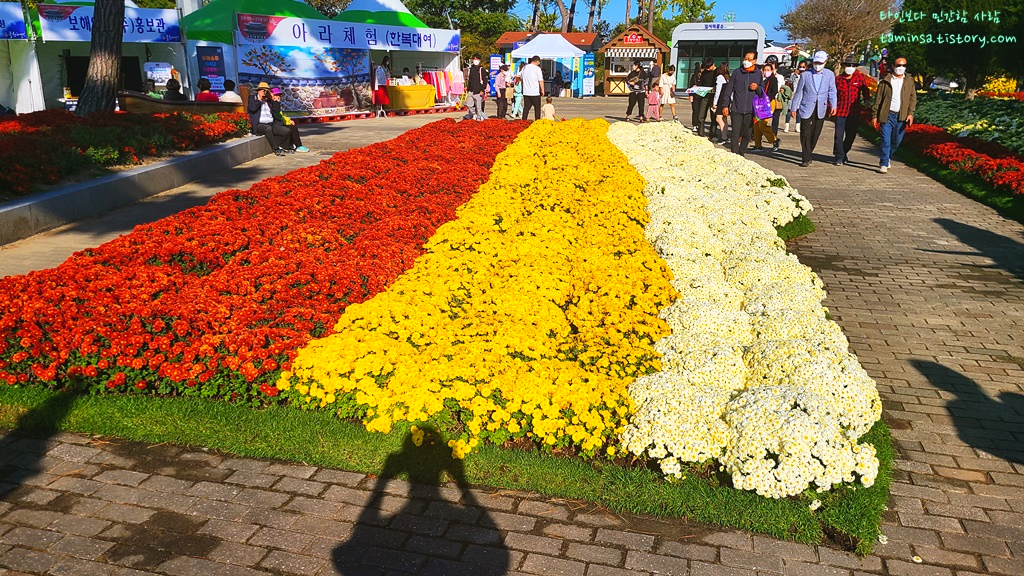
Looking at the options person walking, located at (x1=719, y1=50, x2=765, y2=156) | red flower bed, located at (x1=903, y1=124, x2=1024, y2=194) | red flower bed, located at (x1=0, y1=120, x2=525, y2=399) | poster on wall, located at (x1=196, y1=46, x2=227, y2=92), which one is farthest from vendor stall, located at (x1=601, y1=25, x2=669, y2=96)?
red flower bed, located at (x1=0, y1=120, x2=525, y2=399)

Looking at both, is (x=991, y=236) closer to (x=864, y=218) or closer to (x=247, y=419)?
(x=864, y=218)

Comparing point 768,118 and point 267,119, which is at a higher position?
point 267,119

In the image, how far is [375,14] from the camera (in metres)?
25.7

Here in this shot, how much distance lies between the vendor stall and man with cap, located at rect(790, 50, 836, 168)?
3073cm

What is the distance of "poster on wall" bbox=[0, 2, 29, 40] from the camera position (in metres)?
19.8

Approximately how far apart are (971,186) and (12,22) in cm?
2357

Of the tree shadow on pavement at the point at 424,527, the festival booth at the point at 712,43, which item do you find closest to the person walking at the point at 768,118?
the tree shadow on pavement at the point at 424,527

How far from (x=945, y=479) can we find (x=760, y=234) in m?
4.10

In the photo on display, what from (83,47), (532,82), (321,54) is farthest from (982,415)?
(83,47)

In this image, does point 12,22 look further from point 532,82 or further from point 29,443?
point 29,443

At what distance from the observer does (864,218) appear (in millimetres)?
10617

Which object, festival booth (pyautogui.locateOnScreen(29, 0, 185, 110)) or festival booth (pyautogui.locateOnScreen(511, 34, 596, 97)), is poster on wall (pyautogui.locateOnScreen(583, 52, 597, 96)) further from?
festival booth (pyautogui.locateOnScreen(29, 0, 185, 110))

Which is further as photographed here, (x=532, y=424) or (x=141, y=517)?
(x=532, y=424)

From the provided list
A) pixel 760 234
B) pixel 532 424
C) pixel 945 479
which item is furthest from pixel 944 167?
pixel 532 424
